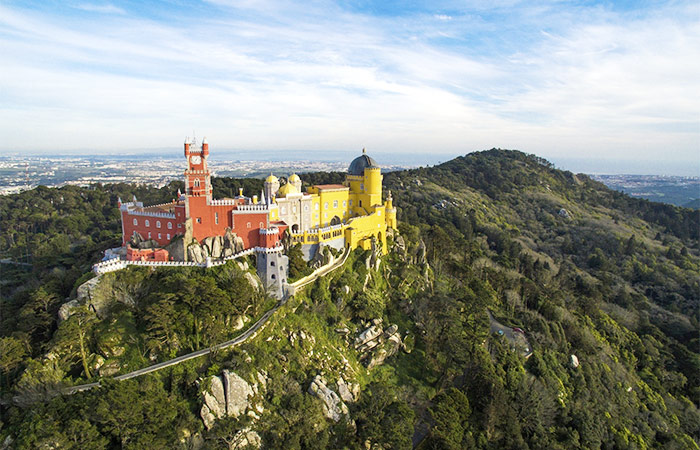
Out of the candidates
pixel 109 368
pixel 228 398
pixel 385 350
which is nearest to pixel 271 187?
pixel 385 350

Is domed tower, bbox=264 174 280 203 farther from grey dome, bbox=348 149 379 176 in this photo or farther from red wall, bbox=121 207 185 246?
grey dome, bbox=348 149 379 176

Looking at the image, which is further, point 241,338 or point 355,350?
point 355,350

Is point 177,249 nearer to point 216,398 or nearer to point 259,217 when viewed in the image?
point 259,217

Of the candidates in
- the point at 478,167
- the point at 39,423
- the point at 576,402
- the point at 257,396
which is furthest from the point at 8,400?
the point at 478,167

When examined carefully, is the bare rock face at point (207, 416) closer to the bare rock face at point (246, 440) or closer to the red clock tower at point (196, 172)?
the bare rock face at point (246, 440)

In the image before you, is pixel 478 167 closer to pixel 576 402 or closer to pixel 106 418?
pixel 576 402
